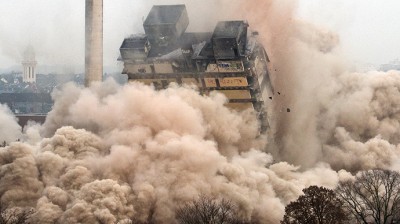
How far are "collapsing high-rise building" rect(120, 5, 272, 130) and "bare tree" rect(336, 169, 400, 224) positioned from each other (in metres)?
7.59

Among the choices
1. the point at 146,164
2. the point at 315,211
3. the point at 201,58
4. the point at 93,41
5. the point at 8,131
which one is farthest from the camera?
the point at 8,131

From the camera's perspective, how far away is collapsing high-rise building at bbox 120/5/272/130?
31750 millimetres

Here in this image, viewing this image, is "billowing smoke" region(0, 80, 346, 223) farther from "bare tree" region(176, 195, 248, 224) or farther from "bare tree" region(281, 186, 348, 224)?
"bare tree" region(281, 186, 348, 224)

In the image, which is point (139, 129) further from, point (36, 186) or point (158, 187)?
point (36, 186)

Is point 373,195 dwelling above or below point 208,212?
above

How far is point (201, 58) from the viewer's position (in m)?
32.3

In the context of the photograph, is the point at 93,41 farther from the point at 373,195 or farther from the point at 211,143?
the point at 373,195

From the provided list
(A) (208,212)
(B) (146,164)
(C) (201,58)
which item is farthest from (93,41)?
(A) (208,212)

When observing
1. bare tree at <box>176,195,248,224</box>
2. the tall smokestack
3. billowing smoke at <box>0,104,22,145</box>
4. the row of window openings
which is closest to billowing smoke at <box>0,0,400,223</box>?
bare tree at <box>176,195,248,224</box>

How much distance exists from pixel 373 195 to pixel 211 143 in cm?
801

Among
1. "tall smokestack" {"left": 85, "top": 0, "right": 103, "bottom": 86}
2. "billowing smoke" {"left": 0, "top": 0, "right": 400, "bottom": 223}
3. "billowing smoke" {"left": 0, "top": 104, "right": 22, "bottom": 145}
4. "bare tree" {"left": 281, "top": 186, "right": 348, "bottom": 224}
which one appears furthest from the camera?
"billowing smoke" {"left": 0, "top": 104, "right": 22, "bottom": 145}

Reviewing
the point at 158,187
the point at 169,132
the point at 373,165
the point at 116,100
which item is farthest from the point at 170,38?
the point at 373,165

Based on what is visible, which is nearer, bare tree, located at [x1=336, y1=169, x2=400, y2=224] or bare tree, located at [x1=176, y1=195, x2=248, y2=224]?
bare tree, located at [x1=176, y1=195, x2=248, y2=224]

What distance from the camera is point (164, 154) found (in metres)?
27.4
